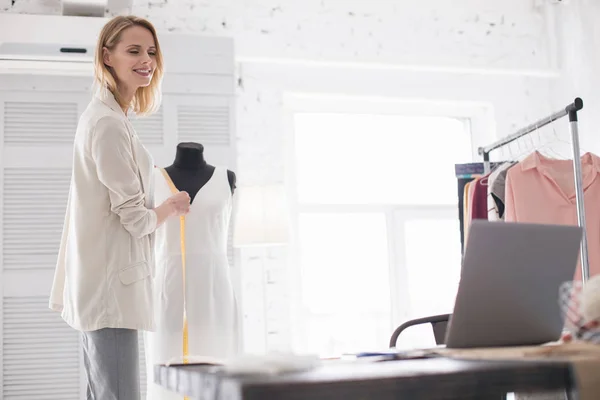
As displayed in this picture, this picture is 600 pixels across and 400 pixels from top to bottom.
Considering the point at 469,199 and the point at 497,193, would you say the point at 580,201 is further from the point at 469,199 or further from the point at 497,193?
the point at 469,199

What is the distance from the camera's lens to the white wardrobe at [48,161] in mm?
3354

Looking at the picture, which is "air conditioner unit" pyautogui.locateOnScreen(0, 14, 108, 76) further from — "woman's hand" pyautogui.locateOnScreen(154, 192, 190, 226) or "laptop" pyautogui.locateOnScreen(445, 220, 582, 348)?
"laptop" pyautogui.locateOnScreen(445, 220, 582, 348)

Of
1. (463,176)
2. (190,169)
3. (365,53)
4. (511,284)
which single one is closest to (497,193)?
(463,176)

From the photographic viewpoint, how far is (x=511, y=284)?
4.29 ft

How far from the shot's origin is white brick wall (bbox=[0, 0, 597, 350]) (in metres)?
4.10

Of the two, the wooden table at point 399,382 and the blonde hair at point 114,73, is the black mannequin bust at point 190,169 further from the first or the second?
the wooden table at point 399,382

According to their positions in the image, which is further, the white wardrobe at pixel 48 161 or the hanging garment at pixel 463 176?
the hanging garment at pixel 463 176

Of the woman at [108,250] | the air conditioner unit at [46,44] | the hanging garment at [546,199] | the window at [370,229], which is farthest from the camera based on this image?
the window at [370,229]

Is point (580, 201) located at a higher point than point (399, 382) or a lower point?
higher

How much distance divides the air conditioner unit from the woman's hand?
169 centimetres

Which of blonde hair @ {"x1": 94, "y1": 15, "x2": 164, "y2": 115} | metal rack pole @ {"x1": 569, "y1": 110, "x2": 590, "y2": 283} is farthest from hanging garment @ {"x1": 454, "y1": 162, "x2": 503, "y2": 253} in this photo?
blonde hair @ {"x1": 94, "y1": 15, "x2": 164, "y2": 115}

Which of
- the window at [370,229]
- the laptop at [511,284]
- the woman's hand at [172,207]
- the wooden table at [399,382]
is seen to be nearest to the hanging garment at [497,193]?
the window at [370,229]

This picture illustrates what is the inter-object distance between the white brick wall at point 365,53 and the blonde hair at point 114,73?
5.90 feet

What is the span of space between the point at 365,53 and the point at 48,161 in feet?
6.27
